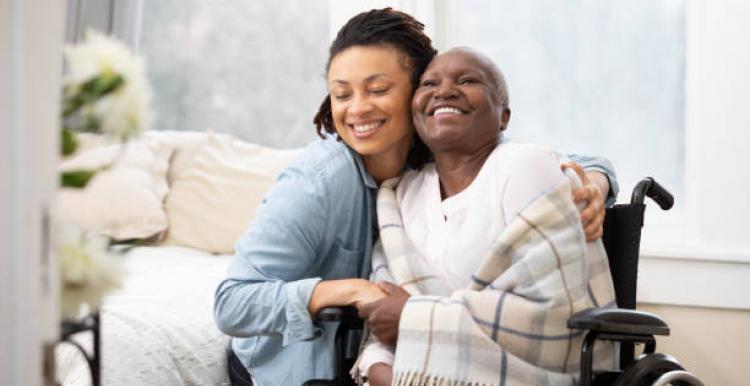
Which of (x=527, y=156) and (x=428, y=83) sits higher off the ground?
(x=428, y=83)

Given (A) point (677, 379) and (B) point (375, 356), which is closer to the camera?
(A) point (677, 379)

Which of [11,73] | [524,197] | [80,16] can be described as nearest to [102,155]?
[80,16]

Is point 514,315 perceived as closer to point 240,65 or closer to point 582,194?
point 582,194

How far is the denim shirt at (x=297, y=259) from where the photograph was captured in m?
1.72

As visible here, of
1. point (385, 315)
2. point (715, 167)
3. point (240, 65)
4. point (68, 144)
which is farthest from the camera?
point (240, 65)

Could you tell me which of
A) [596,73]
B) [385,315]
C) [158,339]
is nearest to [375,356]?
[385,315]

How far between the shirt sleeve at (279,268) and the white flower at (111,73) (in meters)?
0.89

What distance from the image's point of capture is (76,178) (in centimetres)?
83

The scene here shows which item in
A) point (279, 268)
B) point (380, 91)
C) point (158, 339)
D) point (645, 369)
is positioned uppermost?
point (380, 91)

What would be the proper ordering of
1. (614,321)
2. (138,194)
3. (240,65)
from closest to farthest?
1. (614,321)
2. (138,194)
3. (240,65)

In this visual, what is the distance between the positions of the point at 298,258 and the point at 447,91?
419 mm

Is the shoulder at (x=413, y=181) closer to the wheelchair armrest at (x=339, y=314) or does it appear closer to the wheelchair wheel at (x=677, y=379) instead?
the wheelchair armrest at (x=339, y=314)

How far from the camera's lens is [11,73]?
2.43ft

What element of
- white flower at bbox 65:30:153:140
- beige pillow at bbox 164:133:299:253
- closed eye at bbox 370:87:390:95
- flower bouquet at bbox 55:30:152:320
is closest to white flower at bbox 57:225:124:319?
flower bouquet at bbox 55:30:152:320
